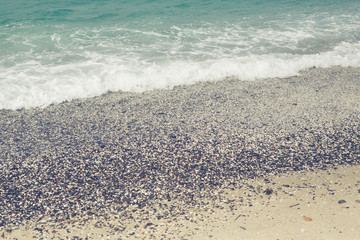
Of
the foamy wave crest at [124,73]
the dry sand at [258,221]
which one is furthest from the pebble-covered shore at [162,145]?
the foamy wave crest at [124,73]

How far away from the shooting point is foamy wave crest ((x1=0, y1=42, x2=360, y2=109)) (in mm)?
8961

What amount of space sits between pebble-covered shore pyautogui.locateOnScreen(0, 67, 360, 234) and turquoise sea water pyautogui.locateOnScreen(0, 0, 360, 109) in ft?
4.24

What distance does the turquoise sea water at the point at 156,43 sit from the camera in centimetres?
970

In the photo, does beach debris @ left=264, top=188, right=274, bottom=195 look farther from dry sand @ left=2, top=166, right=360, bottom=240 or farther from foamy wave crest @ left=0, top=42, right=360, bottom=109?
foamy wave crest @ left=0, top=42, right=360, bottom=109

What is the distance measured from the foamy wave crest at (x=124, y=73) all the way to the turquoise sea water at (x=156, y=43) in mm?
34

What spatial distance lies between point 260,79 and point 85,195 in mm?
6728

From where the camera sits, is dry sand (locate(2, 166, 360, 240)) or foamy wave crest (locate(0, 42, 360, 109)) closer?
dry sand (locate(2, 166, 360, 240))

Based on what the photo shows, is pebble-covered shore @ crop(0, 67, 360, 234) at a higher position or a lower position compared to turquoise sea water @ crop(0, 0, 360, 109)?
lower

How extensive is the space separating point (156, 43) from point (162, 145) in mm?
7882

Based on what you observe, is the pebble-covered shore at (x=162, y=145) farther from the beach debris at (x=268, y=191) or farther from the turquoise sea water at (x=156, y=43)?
the turquoise sea water at (x=156, y=43)

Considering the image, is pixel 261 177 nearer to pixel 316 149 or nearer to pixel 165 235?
pixel 316 149

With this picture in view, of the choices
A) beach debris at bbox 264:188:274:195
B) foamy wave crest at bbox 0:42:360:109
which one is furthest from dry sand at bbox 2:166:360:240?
foamy wave crest at bbox 0:42:360:109

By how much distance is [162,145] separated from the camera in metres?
6.30

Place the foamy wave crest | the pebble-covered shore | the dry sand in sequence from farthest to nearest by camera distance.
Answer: the foamy wave crest → the pebble-covered shore → the dry sand
